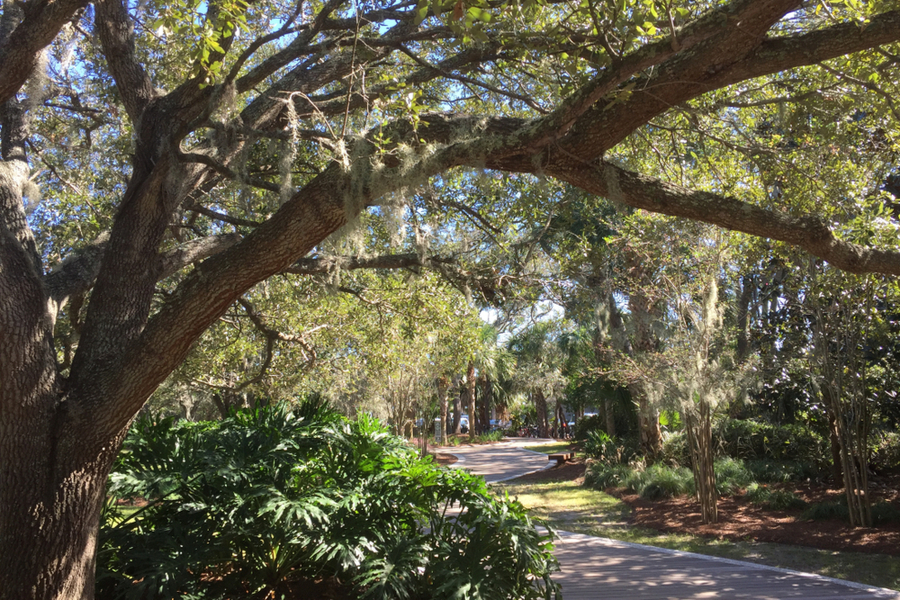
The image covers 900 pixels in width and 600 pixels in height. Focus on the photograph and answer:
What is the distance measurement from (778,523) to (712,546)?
1.81 meters

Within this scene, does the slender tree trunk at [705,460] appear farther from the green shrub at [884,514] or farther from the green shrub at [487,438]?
the green shrub at [487,438]

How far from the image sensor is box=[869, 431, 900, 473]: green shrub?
11.7m

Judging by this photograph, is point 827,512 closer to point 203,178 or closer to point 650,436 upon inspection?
point 650,436

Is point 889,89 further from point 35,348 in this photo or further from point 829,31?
point 35,348

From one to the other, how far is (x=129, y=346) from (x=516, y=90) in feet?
18.3

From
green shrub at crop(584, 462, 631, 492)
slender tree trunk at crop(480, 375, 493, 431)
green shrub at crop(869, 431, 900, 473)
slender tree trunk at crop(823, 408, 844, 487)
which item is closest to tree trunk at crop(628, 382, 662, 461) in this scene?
green shrub at crop(584, 462, 631, 492)

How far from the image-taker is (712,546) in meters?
8.48

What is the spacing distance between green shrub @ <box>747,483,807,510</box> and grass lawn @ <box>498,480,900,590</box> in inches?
83.1

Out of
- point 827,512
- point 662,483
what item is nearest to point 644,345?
point 662,483

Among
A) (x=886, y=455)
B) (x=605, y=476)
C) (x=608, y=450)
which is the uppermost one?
(x=886, y=455)

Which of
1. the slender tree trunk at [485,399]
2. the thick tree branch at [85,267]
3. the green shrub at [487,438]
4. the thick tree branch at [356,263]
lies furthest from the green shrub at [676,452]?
the slender tree trunk at [485,399]

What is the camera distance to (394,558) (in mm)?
4531

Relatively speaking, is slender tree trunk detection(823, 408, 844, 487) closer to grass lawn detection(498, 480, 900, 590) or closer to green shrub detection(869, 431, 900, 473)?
green shrub detection(869, 431, 900, 473)

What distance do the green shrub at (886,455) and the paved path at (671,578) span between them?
6140 mm
